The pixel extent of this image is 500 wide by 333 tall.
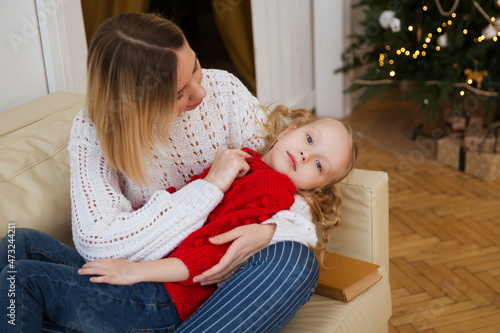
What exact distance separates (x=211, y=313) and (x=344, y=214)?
21.4 inches

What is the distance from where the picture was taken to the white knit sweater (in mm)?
1168

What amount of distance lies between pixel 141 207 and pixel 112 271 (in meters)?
0.19

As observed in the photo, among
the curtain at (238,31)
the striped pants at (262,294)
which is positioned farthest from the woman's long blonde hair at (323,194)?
the curtain at (238,31)

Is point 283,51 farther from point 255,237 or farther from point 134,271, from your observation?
point 134,271

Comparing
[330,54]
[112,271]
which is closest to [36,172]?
[112,271]

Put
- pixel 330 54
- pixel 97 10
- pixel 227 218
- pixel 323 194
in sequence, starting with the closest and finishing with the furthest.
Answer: pixel 227 218
pixel 323 194
pixel 97 10
pixel 330 54

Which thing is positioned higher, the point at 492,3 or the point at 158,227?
the point at 492,3

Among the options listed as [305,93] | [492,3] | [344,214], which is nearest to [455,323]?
[344,214]

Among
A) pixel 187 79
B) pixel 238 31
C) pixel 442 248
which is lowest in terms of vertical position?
pixel 442 248

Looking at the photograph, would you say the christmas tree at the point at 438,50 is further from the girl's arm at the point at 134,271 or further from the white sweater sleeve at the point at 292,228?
the girl's arm at the point at 134,271

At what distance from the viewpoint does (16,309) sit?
3.24ft

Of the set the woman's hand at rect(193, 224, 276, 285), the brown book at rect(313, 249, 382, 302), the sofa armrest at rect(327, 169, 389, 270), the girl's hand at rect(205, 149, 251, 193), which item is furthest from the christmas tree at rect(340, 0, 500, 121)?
the woman's hand at rect(193, 224, 276, 285)

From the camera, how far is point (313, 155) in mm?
1374

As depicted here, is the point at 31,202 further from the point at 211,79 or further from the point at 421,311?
the point at 421,311
